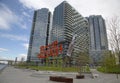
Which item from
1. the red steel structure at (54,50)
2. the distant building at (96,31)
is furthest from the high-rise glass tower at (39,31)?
the red steel structure at (54,50)

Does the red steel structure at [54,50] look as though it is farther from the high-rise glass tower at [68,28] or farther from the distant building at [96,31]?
the distant building at [96,31]

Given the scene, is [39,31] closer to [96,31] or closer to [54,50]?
[96,31]

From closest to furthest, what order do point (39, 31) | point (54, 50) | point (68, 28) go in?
point (54, 50) → point (68, 28) → point (39, 31)

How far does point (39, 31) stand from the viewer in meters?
147

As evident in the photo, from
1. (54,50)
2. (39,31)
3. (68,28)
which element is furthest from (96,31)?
(54,50)

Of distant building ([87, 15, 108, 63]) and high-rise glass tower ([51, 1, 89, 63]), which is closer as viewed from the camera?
high-rise glass tower ([51, 1, 89, 63])

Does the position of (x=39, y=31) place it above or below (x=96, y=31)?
below

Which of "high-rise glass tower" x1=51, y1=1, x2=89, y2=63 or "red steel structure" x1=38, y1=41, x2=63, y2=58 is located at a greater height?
"high-rise glass tower" x1=51, y1=1, x2=89, y2=63

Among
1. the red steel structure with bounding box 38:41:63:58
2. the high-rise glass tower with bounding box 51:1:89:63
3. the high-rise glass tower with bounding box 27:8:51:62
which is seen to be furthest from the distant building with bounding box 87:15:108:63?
the red steel structure with bounding box 38:41:63:58

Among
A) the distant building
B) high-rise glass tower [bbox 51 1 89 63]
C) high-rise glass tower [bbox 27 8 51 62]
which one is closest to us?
high-rise glass tower [bbox 51 1 89 63]

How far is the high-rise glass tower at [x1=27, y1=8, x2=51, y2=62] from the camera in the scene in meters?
140

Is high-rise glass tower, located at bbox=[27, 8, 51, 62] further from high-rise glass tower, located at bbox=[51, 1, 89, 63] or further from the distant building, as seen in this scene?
the distant building

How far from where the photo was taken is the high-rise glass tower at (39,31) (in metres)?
140

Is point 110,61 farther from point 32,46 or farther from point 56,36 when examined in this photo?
point 32,46
